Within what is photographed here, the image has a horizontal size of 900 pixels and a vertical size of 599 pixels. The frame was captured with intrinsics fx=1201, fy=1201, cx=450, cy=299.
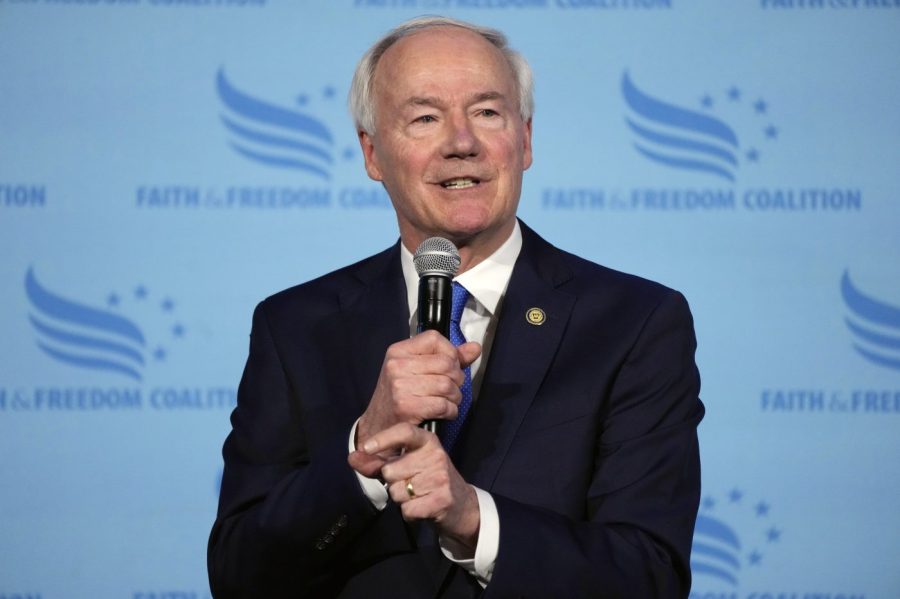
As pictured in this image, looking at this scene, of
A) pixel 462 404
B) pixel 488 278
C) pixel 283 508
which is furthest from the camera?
pixel 488 278

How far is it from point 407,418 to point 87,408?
2.35 metres

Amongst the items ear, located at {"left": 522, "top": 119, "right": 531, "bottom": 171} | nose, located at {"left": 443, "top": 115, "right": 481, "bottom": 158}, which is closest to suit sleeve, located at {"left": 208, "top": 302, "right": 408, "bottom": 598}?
A: nose, located at {"left": 443, "top": 115, "right": 481, "bottom": 158}

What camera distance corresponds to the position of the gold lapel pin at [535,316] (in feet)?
7.08

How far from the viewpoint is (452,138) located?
7.41 feet

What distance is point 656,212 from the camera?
374 centimetres

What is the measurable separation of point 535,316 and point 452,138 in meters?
0.38

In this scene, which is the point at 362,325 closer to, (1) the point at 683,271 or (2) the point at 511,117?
(2) the point at 511,117

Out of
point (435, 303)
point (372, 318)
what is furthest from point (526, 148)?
point (435, 303)

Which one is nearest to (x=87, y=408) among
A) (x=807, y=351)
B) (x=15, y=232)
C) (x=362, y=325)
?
(x=15, y=232)

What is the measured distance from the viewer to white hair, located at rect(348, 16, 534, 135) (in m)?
2.41

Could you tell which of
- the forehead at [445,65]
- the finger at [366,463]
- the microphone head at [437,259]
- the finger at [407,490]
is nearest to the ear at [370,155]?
the forehead at [445,65]

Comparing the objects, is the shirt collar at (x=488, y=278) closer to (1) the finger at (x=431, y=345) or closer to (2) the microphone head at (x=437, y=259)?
(2) the microphone head at (x=437, y=259)

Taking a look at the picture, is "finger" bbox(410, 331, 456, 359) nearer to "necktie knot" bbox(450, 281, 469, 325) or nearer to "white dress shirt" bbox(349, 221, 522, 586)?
"white dress shirt" bbox(349, 221, 522, 586)

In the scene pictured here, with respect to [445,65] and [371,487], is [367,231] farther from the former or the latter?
[371,487]
